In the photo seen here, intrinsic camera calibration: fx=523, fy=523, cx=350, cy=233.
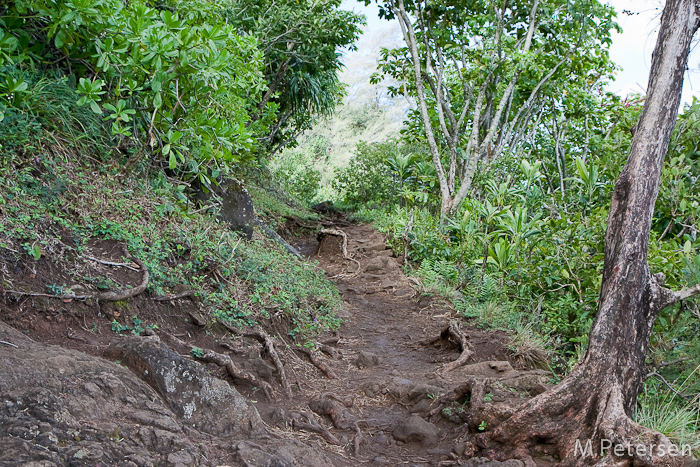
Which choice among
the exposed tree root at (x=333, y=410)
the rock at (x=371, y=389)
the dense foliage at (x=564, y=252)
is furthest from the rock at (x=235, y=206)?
the exposed tree root at (x=333, y=410)

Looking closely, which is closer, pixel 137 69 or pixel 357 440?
pixel 357 440

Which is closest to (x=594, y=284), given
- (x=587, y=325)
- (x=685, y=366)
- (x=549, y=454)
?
(x=587, y=325)

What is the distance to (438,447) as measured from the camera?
12.4 feet

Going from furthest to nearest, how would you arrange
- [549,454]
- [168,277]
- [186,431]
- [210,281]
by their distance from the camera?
[210,281]
[168,277]
[549,454]
[186,431]

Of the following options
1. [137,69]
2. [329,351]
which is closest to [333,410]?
[329,351]

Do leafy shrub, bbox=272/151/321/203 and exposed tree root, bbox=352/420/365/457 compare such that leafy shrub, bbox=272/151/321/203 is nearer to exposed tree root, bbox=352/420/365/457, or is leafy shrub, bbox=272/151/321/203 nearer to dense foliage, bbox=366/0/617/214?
dense foliage, bbox=366/0/617/214

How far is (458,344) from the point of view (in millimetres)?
6016

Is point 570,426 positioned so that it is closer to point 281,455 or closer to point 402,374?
point 281,455

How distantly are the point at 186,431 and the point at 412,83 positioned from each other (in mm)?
10334

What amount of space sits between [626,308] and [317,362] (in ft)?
9.64

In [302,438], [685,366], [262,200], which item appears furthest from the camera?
[262,200]

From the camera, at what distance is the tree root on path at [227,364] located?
4062mm

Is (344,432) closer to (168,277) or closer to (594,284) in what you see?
(168,277)

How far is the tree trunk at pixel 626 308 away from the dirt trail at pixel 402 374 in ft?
1.67
